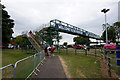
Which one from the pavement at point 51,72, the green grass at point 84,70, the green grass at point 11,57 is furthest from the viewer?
the green grass at point 11,57

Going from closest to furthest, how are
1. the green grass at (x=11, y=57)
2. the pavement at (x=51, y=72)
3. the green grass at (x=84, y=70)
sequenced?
the pavement at (x=51, y=72), the green grass at (x=84, y=70), the green grass at (x=11, y=57)

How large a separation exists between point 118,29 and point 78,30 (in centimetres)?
1482

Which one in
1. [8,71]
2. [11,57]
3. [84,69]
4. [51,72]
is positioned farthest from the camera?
[11,57]

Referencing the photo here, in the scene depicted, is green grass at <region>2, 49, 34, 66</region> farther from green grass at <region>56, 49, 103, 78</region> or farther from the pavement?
green grass at <region>56, 49, 103, 78</region>

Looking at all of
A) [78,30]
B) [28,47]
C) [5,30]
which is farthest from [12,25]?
[78,30]

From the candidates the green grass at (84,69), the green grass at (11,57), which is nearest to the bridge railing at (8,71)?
the green grass at (84,69)

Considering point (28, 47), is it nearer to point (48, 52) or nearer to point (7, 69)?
point (48, 52)

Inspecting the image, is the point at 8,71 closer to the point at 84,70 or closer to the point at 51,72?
the point at 51,72

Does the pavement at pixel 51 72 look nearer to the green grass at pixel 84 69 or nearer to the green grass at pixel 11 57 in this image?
the green grass at pixel 84 69

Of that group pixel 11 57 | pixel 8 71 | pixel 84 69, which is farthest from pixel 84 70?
pixel 11 57

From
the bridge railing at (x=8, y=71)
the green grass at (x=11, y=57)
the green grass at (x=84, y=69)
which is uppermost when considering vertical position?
the bridge railing at (x=8, y=71)

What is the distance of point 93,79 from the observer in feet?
14.2

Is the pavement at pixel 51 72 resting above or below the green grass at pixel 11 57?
above

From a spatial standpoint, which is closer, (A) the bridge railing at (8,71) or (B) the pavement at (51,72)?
(A) the bridge railing at (8,71)
